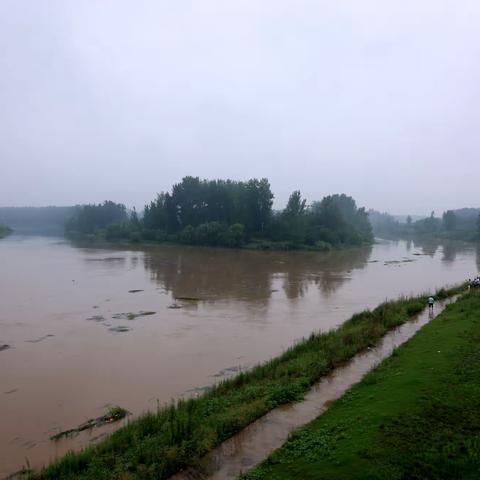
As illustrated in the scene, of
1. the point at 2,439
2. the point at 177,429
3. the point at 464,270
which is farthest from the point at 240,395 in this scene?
the point at 464,270

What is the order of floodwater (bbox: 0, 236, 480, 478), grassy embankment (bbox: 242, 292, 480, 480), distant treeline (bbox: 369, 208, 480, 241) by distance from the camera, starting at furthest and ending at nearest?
1. distant treeline (bbox: 369, 208, 480, 241)
2. floodwater (bbox: 0, 236, 480, 478)
3. grassy embankment (bbox: 242, 292, 480, 480)

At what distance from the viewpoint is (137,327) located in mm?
16719

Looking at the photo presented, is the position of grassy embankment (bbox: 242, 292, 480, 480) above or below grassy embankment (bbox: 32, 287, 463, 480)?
above

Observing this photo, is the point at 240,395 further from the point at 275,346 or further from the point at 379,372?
the point at 275,346

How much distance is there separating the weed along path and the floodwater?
299 centimetres

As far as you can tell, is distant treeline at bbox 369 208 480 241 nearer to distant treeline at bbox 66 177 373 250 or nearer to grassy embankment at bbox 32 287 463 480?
distant treeline at bbox 66 177 373 250

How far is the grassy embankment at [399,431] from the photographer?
5152 mm

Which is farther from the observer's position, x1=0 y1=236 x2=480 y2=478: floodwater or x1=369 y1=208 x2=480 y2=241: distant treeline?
x1=369 y1=208 x2=480 y2=241: distant treeline

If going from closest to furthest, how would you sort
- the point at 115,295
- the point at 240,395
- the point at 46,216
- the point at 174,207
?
the point at 240,395
the point at 115,295
the point at 174,207
the point at 46,216

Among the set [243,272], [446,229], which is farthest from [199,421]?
[446,229]

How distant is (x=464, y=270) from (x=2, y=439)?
123ft

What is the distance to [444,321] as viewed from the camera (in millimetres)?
13469

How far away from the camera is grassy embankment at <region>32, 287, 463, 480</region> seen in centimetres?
619

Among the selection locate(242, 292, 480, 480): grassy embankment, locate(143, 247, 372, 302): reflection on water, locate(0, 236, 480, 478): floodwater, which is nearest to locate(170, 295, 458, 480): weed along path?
locate(242, 292, 480, 480): grassy embankment
